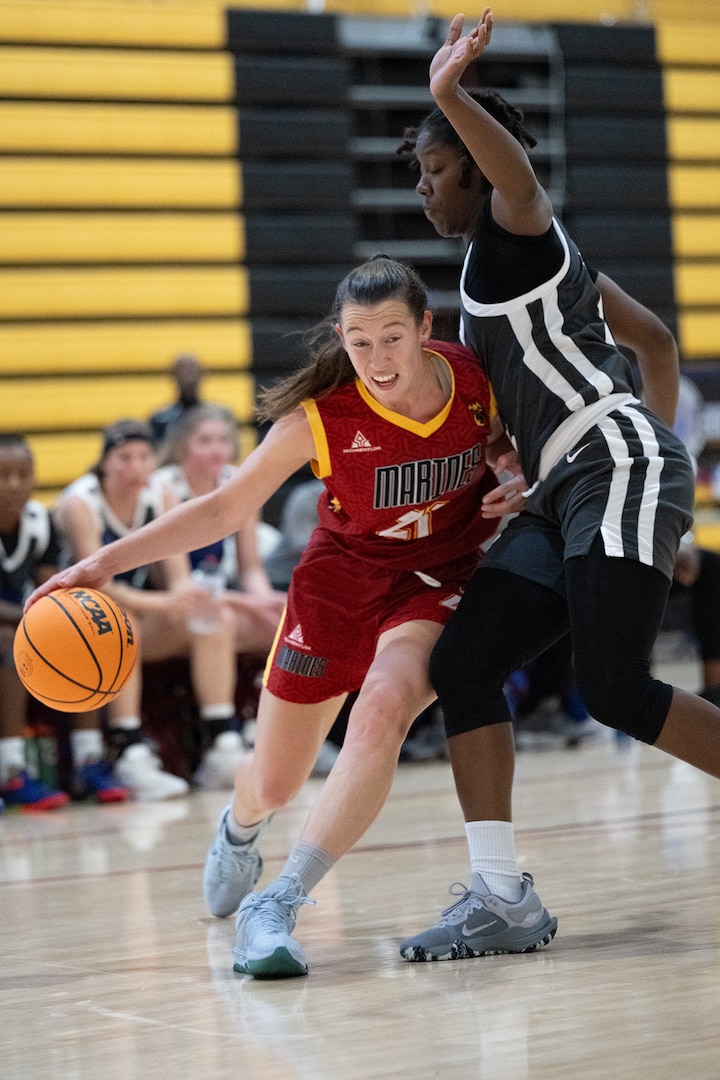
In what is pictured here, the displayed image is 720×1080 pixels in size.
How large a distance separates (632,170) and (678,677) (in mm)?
3870

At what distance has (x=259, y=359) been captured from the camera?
8.28 meters

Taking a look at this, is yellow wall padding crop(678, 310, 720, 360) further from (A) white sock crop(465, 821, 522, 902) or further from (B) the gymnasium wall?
(A) white sock crop(465, 821, 522, 902)

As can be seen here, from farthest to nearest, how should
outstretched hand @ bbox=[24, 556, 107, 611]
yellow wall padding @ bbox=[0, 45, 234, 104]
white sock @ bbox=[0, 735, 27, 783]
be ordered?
1. yellow wall padding @ bbox=[0, 45, 234, 104]
2. white sock @ bbox=[0, 735, 27, 783]
3. outstretched hand @ bbox=[24, 556, 107, 611]

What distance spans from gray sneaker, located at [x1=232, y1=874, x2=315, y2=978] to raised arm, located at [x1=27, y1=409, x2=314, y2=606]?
653 millimetres

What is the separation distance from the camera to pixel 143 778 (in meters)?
4.98

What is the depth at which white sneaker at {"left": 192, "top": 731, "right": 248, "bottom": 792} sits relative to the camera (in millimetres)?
5109

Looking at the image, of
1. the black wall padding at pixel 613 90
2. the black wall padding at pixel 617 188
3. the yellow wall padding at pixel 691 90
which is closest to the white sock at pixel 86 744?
the black wall padding at pixel 617 188

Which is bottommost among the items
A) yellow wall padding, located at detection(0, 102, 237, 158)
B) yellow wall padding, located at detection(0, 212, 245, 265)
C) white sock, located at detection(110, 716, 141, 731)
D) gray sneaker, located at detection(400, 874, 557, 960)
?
white sock, located at detection(110, 716, 141, 731)

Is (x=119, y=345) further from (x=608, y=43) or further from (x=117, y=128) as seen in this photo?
(x=608, y=43)

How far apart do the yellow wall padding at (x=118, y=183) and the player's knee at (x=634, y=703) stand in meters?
6.26

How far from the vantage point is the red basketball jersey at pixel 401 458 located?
2.49m

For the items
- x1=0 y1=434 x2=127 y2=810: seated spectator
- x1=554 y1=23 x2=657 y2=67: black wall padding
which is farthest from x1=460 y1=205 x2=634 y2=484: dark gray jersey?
x1=554 y1=23 x2=657 y2=67: black wall padding

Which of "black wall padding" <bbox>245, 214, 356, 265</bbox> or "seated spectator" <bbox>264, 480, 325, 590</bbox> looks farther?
"black wall padding" <bbox>245, 214, 356, 265</bbox>

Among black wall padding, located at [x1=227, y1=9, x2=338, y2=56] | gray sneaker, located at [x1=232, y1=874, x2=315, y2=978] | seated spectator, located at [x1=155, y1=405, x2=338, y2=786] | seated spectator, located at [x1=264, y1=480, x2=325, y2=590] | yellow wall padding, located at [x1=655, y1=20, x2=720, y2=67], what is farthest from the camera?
yellow wall padding, located at [x1=655, y1=20, x2=720, y2=67]
